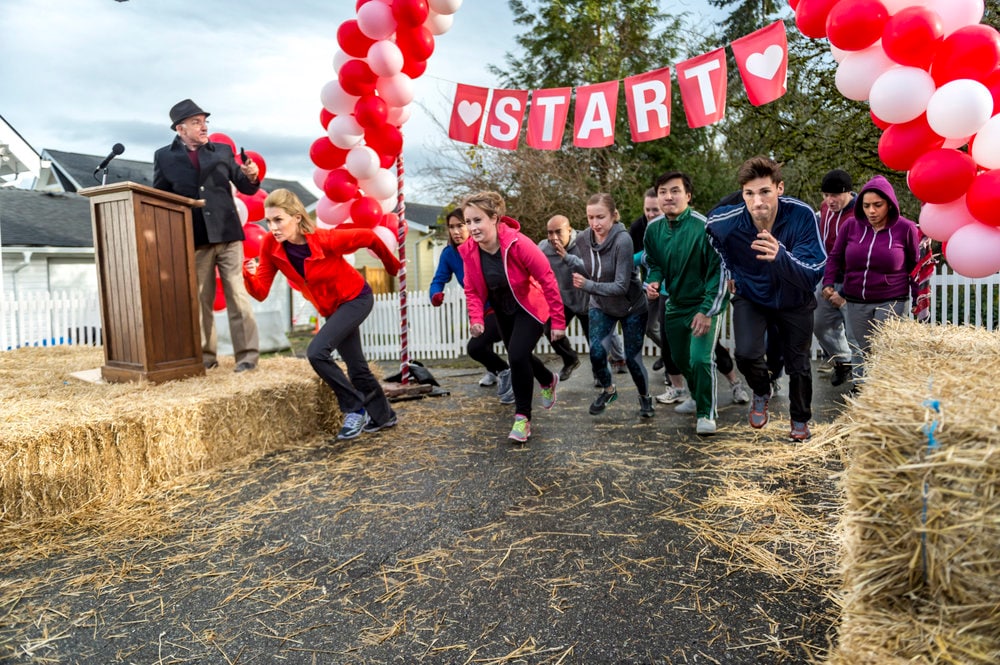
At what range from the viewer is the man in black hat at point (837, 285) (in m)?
6.62

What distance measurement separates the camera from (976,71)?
4441mm

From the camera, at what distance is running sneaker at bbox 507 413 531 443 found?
5133 mm

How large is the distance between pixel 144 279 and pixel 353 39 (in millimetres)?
3124

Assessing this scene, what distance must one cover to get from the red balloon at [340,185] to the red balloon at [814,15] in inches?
174

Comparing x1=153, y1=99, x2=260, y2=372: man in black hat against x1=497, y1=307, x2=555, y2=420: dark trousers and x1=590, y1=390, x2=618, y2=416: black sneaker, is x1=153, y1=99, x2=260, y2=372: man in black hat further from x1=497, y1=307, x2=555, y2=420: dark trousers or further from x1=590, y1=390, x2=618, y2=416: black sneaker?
x1=590, y1=390, x2=618, y2=416: black sneaker

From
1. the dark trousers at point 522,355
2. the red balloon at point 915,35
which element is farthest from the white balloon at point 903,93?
the dark trousers at point 522,355

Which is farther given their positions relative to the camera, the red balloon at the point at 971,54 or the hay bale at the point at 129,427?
the red balloon at the point at 971,54

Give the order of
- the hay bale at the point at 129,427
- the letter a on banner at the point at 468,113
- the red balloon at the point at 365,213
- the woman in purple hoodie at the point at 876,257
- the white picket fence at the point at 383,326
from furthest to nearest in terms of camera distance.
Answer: the white picket fence at the point at 383,326, the letter a on banner at the point at 468,113, the red balloon at the point at 365,213, the woman in purple hoodie at the point at 876,257, the hay bale at the point at 129,427

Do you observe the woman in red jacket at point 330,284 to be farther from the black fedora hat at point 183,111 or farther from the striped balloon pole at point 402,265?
the striped balloon pole at point 402,265

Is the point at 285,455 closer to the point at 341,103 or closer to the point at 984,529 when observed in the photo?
the point at 341,103

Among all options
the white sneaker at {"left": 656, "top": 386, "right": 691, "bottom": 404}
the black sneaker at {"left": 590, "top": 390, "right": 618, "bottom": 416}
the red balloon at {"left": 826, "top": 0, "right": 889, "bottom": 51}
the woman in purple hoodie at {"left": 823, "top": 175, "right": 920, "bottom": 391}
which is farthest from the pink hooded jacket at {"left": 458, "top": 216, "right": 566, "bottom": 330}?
the red balloon at {"left": 826, "top": 0, "right": 889, "bottom": 51}

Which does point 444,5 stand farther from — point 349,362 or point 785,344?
point 785,344

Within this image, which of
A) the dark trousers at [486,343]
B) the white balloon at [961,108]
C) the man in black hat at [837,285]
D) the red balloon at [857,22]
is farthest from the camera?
the dark trousers at [486,343]

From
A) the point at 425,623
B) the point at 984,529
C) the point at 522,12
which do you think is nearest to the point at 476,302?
the point at 425,623
